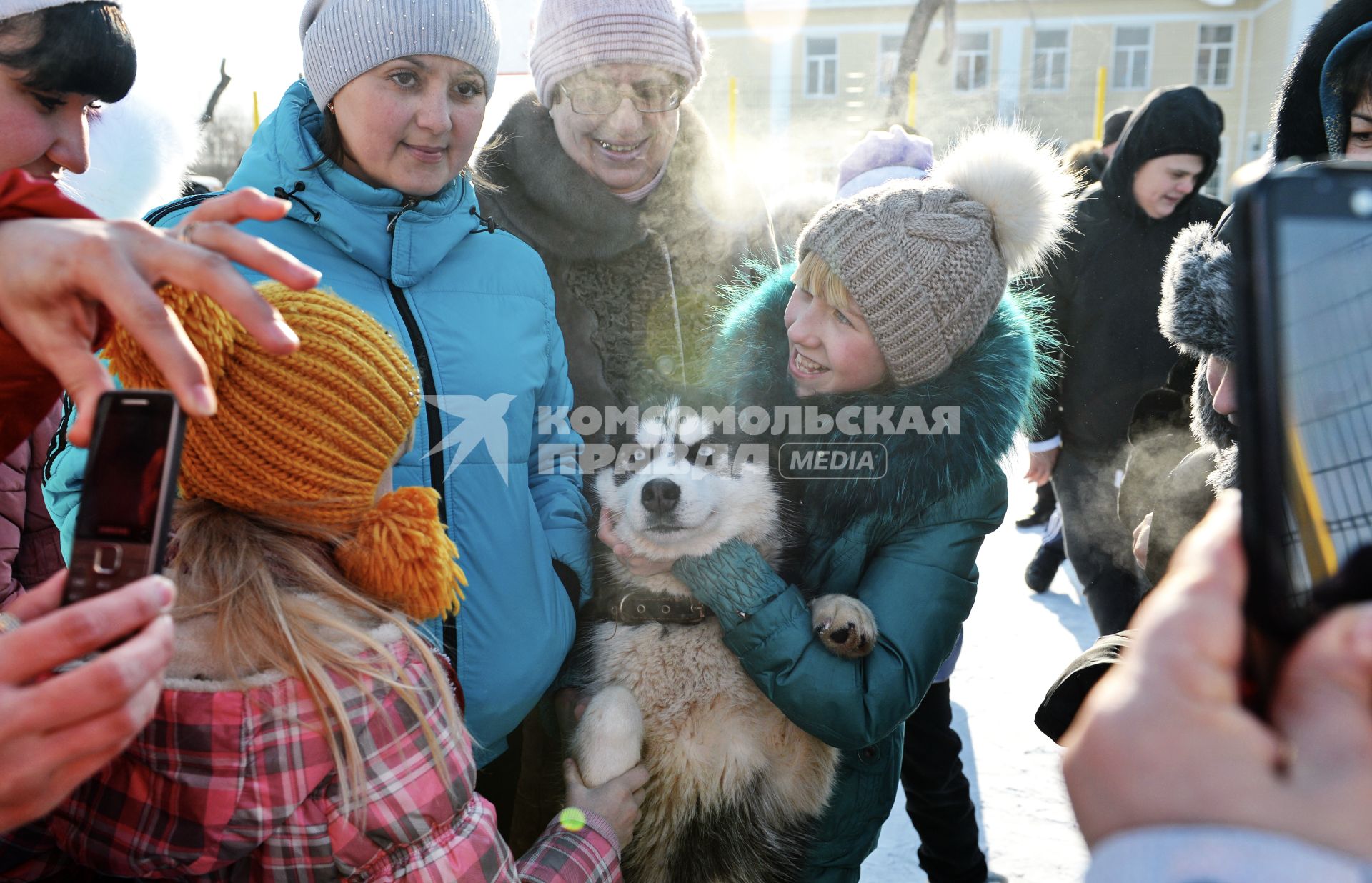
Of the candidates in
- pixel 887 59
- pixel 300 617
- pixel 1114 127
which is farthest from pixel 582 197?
pixel 887 59

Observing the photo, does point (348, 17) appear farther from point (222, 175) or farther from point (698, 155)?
point (222, 175)

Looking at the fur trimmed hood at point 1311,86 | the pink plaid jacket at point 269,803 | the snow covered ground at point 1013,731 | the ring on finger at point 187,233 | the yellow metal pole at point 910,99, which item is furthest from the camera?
the yellow metal pole at point 910,99

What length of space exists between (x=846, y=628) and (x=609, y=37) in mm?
1617

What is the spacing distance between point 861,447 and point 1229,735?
119 cm

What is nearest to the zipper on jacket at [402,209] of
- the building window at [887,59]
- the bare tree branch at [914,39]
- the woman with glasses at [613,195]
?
the woman with glasses at [613,195]

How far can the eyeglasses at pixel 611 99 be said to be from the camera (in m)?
2.30

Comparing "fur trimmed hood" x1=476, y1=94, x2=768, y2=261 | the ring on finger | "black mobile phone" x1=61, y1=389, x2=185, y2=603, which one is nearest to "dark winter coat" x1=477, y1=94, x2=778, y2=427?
"fur trimmed hood" x1=476, y1=94, x2=768, y2=261

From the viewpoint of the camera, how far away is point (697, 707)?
5.39ft

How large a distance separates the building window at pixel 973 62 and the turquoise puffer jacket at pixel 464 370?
22.4m

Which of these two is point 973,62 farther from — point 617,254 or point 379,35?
point 379,35

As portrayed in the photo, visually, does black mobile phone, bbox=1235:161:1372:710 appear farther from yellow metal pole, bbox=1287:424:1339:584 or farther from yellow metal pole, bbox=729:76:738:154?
yellow metal pole, bbox=729:76:738:154

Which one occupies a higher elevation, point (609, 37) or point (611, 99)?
point (609, 37)

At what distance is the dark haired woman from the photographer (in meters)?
0.60

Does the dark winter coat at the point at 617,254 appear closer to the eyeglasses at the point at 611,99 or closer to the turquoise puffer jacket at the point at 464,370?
the eyeglasses at the point at 611,99
